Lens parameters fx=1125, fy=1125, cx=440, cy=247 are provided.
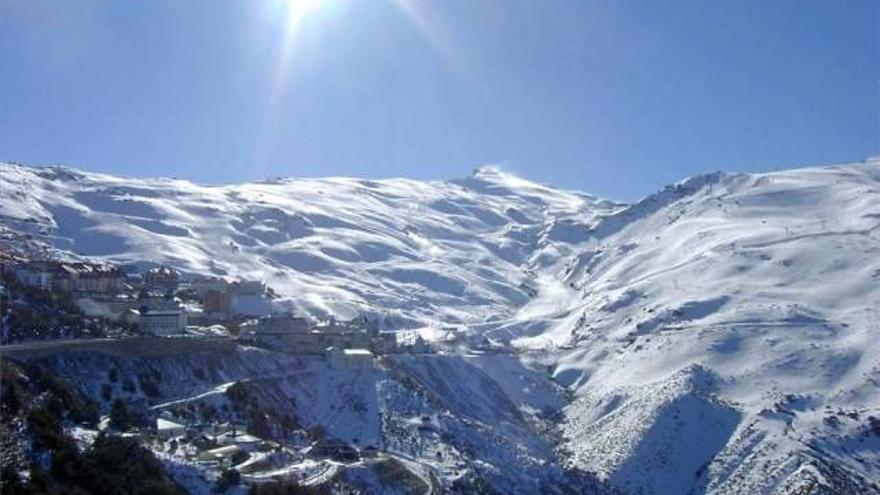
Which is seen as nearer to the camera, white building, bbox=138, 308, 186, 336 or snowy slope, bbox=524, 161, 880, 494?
white building, bbox=138, 308, 186, 336

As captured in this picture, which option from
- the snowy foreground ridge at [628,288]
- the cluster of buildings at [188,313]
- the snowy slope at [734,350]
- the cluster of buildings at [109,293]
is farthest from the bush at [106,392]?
the snowy slope at [734,350]

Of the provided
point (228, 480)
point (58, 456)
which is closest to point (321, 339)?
point (228, 480)

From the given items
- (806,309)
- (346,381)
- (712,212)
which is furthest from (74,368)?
(712,212)

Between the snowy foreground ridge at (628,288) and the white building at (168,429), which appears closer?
the white building at (168,429)

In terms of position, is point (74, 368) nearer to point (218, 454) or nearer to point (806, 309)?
point (218, 454)

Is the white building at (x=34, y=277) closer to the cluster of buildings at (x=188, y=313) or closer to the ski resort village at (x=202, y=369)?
the cluster of buildings at (x=188, y=313)

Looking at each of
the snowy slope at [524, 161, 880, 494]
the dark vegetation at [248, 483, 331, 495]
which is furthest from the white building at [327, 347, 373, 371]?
the dark vegetation at [248, 483, 331, 495]

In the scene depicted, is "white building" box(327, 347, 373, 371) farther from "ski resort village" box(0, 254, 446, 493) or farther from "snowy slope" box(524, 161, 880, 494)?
"snowy slope" box(524, 161, 880, 494)
